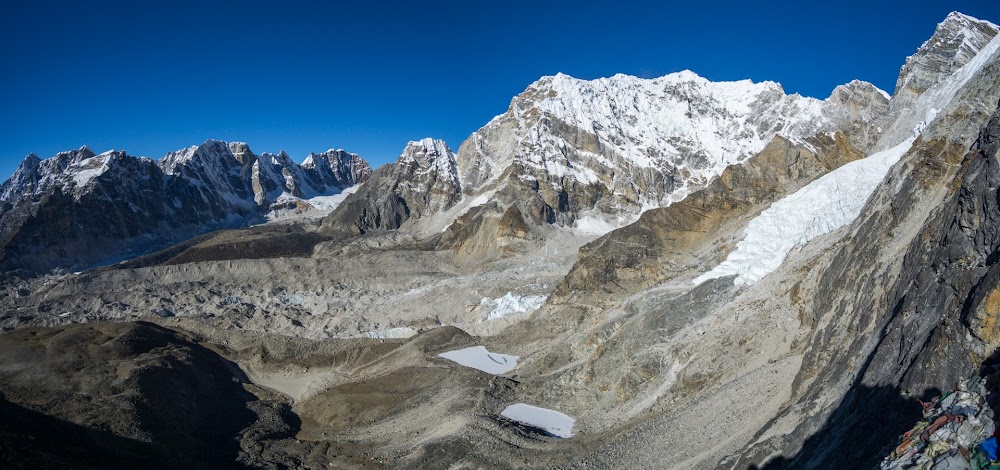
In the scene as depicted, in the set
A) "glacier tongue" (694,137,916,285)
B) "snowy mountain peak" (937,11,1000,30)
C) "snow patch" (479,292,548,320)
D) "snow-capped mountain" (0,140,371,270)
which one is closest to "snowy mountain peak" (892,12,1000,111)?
"snowy mountain peak" (937,11,1000,30)

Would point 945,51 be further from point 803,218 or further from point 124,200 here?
point 124,200

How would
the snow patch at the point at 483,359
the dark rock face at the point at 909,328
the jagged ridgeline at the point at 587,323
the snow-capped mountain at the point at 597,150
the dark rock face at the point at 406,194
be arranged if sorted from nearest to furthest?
the dark rock face at the point at 909,328
the jagged ridgeline at the point at 587,323
the snow patch at the point at 483,359
the snow-capped mountain at the point at 597,150
the dark rock face at the point at 406,194

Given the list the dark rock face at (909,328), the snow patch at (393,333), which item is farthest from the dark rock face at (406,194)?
the dark rock face at (909,328)

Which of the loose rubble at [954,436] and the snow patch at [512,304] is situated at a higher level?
the snow patch at [512,304]

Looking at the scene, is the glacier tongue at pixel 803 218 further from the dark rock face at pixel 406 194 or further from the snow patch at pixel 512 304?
the dark rock face at pixel 406 194

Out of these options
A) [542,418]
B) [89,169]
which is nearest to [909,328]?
[542,418]

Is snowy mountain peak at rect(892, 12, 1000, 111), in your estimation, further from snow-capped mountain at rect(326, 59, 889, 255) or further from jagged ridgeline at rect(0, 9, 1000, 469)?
snow-capped mountain at rect(326, 59, 889, 255)

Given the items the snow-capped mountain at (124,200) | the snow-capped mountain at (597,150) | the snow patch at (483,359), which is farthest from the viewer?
the snow-capped mountain at (124,200)
